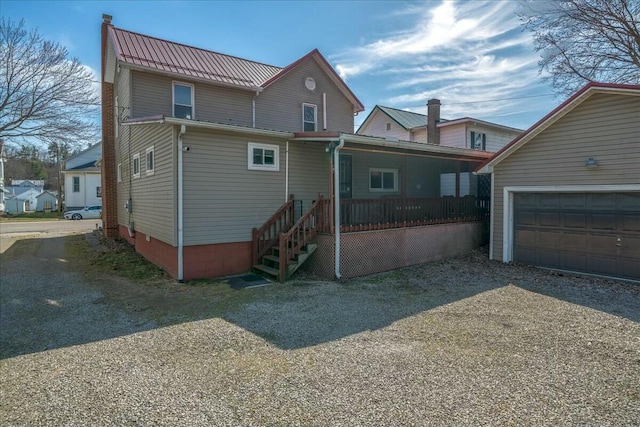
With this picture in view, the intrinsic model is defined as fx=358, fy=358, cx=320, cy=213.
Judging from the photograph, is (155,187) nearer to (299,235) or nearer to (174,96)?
(174,96)

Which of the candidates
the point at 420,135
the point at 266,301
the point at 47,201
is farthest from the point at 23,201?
the point at 266,301

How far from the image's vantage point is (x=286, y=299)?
718 cm

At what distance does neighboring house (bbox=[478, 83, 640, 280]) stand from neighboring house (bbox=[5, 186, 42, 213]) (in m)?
50.5

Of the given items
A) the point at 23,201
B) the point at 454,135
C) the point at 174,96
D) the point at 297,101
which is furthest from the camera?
the point at 23,201

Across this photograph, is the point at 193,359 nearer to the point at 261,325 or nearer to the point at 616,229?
the point at 261,325

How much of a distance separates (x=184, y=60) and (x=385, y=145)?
26.1ft

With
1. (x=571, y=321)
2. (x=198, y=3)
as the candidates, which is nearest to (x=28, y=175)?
(x=198, y=3)

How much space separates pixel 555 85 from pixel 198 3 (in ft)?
49.2

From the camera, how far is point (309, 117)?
1434 centimetres

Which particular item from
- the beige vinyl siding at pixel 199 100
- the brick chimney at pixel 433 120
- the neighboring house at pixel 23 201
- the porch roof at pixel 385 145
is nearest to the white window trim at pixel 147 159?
the beige vinyl siding at pixel 199 100

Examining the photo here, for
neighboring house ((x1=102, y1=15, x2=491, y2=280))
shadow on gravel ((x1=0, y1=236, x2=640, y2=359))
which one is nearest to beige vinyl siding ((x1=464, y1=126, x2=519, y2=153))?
neighboring house ((x1=102, y1=15, x2=491, y2=280))

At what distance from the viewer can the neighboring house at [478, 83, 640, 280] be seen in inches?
322

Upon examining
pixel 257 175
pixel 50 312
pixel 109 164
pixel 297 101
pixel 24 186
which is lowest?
pixel 50 312

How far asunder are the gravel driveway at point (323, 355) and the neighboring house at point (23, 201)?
147 ft
